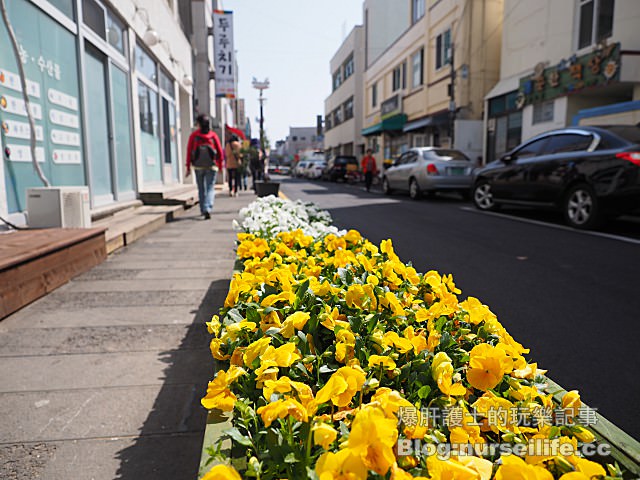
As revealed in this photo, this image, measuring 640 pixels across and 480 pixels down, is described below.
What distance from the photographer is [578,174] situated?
8.19 metres

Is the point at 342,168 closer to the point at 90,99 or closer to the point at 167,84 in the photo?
the point at 167,84

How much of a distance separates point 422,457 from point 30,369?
240 cm

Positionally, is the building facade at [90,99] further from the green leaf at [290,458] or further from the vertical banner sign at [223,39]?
the vertical banner sign at [223,39]

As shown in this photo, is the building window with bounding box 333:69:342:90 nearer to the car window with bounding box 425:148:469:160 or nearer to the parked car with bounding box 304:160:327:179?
the parked car with bounding box 304:160:327:179

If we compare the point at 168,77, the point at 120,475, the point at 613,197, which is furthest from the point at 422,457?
the point at 168,77

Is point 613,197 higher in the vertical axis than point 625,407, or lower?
higher

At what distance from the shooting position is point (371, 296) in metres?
1.77

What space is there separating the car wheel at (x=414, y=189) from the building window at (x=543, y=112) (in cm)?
489

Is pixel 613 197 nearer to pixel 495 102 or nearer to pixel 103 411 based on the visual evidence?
pixel 103 411

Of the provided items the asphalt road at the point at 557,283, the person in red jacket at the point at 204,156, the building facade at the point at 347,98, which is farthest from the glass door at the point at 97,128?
the building facade at the point at 347,98

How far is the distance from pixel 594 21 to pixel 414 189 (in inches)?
263

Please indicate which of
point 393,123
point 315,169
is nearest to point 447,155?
point 393,123

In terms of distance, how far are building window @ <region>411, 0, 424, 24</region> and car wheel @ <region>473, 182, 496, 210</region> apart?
19251 mm

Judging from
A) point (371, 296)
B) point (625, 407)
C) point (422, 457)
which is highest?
point (371, 296)
